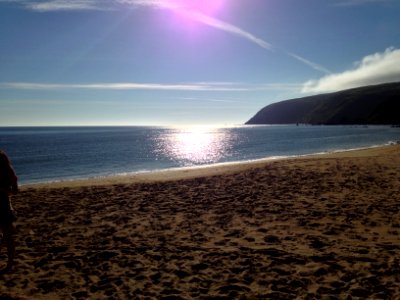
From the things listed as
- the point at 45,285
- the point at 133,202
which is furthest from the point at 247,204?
the point at 45,285

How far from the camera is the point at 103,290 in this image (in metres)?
5.92

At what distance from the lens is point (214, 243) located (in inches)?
320

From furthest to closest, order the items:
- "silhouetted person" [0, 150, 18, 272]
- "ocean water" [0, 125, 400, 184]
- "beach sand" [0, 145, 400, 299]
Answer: "ocean water" [0, 125, 400, 184]
"silhouetted person" [0, 150, 18, 272]
"beach sand" [0, 145, 400, 299]

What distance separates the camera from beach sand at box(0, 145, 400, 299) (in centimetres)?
589

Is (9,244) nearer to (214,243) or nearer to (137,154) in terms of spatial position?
(214,243)

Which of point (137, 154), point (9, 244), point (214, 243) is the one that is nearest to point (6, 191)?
point (9, 244)

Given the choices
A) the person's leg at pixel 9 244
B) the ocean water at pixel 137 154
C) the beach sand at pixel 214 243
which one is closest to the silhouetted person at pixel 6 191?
the person's leg at pixel 9 244

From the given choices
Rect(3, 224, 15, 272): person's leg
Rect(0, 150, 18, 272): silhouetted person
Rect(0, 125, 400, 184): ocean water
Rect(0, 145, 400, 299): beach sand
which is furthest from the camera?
Rect(0, 125, 400, 184): ocean water

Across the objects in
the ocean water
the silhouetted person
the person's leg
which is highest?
the silhouetted person

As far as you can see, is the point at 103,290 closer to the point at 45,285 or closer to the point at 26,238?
the point at 45,285

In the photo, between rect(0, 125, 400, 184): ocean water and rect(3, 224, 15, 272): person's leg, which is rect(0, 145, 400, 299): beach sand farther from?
rect(0, 125, 400, 184): ocean water

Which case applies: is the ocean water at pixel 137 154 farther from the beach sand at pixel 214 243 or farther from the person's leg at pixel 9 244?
the person's leg at pixel 9 244

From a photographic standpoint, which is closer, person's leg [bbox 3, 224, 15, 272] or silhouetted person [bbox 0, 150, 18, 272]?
silhouetted person [bbox 0, 150, 18, 272]

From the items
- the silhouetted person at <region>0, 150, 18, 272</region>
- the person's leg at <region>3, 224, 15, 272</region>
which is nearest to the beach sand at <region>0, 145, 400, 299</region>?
the person's leg at <region>3, 224, 15, 272</region>
